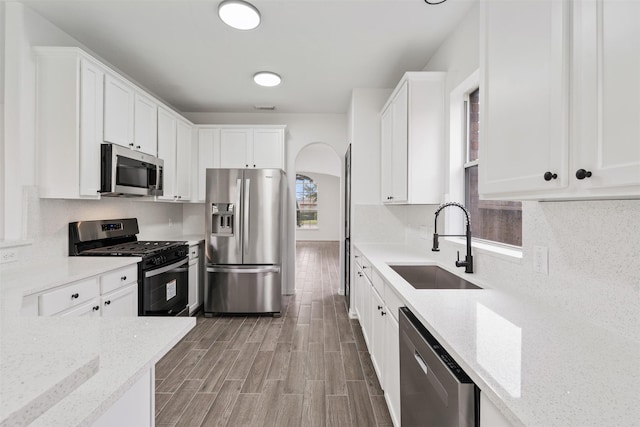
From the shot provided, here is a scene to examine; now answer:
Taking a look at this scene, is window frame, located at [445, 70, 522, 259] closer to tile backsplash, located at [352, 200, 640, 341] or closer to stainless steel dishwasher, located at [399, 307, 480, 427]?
tile backsplash, located at [352, 200, 640, 341]

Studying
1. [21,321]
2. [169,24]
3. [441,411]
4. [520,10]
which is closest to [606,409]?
[441,411]

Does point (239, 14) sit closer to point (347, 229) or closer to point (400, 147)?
point (400, 147)

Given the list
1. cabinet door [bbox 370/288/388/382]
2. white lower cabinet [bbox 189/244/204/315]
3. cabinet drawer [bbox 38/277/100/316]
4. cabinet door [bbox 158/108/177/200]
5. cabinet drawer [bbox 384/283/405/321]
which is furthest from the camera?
white lower cabinet [bbox 189/244/204/315]

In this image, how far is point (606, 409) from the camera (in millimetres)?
629

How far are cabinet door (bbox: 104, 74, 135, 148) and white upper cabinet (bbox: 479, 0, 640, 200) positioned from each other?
2.74m

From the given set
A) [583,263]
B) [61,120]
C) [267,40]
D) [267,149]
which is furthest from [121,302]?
[583,263]

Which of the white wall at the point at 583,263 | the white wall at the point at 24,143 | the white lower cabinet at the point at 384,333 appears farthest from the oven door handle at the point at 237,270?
the white wall at the point at 583,263

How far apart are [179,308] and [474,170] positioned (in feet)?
10.1

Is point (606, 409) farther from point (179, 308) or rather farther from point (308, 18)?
point (179, 308)

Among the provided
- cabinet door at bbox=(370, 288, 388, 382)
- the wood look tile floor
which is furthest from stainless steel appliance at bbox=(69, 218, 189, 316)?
cabinet door at bbox=(370, 288, 388, 382)

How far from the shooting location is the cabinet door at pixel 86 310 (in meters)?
1.90

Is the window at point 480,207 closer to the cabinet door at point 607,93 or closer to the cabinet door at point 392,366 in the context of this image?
the cabinet door at point 607,93

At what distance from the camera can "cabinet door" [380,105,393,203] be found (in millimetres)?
3031

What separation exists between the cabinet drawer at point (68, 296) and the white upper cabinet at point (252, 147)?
246 cm
